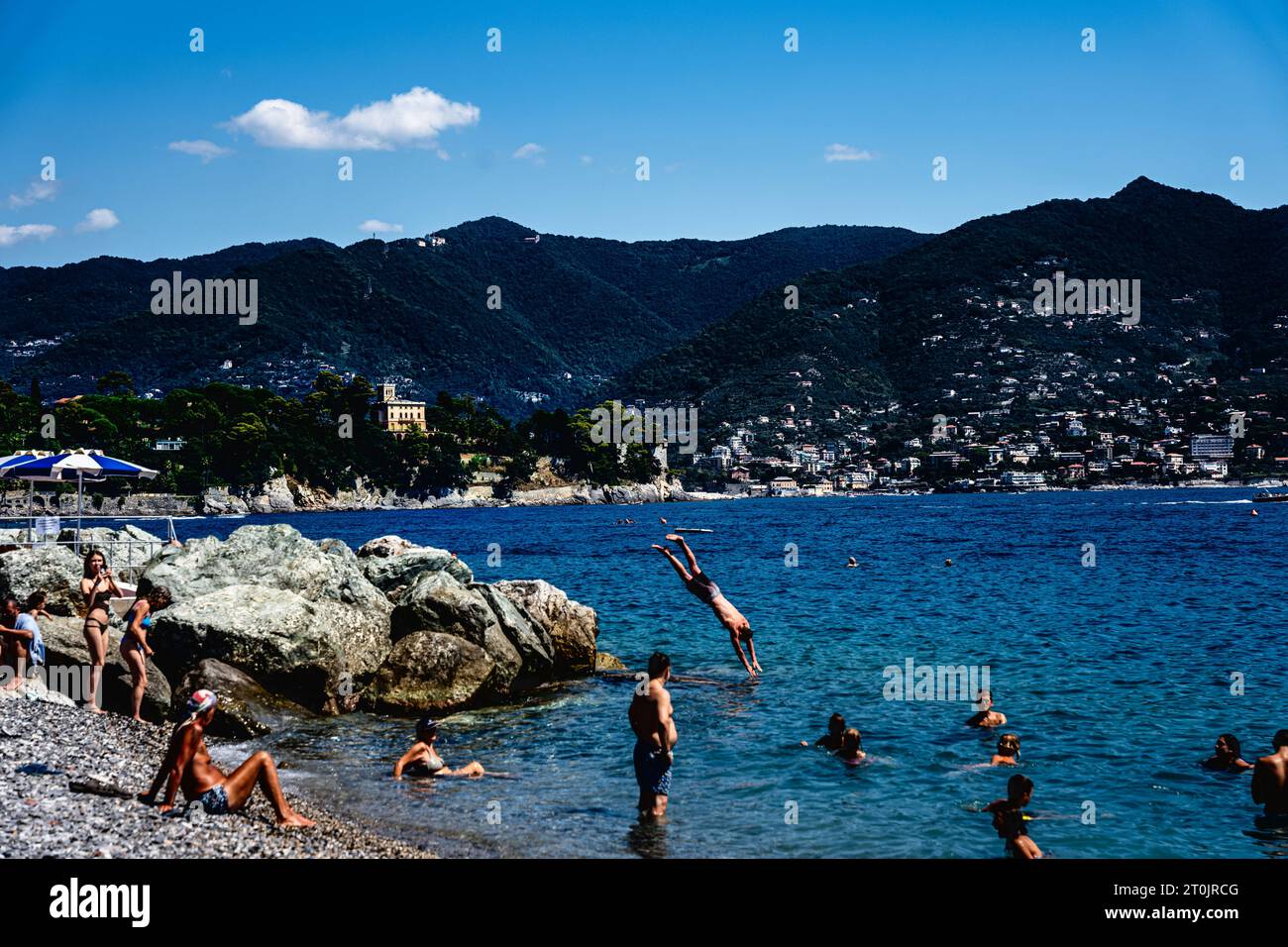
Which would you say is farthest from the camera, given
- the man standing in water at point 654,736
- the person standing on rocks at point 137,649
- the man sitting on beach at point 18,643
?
the man sitting on beach at point 18,643

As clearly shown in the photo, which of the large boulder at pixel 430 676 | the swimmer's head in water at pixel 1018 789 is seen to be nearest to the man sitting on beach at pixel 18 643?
the large boulder at pixel 430 676

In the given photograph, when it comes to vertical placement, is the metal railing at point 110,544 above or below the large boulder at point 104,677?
above

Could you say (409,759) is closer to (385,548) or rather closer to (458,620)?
(458,620)

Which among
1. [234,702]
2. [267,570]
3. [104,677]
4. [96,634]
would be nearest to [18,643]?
[96,634]

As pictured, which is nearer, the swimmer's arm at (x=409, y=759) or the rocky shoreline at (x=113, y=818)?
the rocky shoreline at (x=113, y=818)

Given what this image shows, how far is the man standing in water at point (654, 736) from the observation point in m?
11.1

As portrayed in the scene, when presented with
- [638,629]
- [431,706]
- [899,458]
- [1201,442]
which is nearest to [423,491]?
[899,458]

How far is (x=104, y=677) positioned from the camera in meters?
16.0

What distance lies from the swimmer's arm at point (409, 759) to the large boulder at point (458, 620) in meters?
5.05

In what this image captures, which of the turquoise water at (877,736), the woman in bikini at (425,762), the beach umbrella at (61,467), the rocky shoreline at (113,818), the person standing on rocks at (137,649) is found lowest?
the turquoise water at (877,736)

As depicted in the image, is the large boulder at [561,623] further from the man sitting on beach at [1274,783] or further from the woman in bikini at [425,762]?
the man sitting on beach at [1274,783]

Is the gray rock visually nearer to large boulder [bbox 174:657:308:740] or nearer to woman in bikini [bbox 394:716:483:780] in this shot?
large boulder [bbox 174:657:308:740]

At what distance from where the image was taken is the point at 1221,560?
5150 cm

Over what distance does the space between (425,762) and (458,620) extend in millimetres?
5727
